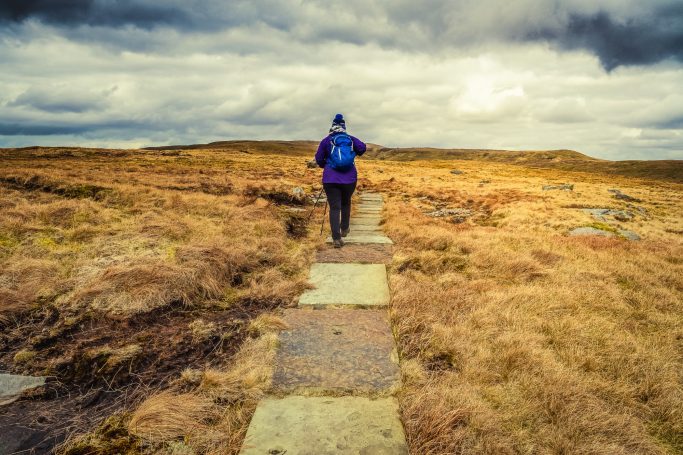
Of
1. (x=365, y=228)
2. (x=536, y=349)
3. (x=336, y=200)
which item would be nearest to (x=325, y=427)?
(x=536, y=349)

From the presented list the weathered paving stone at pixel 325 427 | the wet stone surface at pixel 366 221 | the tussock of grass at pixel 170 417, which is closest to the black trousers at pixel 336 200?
the wet stone surface at pixel 366 221

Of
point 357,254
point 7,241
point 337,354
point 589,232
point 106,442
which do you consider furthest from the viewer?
point 589,232

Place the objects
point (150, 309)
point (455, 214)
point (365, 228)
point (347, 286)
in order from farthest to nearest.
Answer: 1. point (455, 214)
2. point (365, 228)
3. point (347, 286)
4. point (150, 309)

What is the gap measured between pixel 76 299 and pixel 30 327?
21.4 inches

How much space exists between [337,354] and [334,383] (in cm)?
47

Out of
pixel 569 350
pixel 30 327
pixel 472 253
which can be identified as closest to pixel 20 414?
pixel 30 327

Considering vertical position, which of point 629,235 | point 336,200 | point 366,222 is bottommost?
point 629,235

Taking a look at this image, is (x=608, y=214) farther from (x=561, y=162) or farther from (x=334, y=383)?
(x=561, y=162)

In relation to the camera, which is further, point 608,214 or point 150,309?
point 608,214

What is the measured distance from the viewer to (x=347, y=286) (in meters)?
5.52

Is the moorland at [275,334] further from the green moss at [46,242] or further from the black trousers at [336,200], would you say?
the black trousers at [336,200]

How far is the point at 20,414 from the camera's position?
9.77 ft

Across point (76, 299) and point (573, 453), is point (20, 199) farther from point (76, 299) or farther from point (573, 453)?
point (573, 453)

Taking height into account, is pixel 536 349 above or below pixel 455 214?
below
